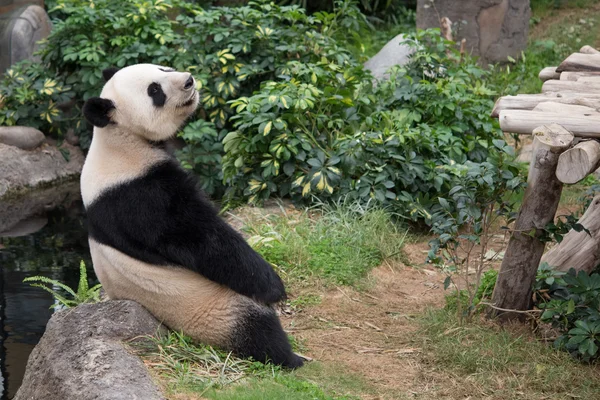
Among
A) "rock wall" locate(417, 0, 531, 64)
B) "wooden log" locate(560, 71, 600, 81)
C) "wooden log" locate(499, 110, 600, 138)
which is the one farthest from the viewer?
"rock wall" locate(417, 0, 531, 64)

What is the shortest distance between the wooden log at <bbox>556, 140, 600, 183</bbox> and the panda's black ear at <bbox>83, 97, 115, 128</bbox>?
7.05ft

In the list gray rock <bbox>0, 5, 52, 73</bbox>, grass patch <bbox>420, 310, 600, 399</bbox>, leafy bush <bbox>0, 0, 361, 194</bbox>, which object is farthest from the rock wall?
grass patch <bbox>420, 310, 600, 399</bbox>

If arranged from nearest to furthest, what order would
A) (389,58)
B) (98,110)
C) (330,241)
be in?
(98,110) → (330,241) → (389,58)

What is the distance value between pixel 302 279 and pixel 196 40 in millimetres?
3615

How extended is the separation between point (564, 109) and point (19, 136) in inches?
267

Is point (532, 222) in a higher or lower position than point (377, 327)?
higher

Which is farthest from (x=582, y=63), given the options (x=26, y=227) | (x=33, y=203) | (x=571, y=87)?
(x=33, y=203)

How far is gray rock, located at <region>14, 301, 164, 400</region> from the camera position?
3.53 metres

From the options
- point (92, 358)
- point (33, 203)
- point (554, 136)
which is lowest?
point (33, 203)

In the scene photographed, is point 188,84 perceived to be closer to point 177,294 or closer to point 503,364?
point 177,294

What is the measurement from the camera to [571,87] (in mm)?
4660

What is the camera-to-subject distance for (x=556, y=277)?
4520 millimetres

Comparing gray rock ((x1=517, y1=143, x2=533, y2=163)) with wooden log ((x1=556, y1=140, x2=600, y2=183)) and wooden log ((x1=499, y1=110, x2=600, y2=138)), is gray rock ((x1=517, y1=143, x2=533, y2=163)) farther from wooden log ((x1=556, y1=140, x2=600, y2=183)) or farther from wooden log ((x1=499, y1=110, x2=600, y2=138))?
wooden log ((x1=556, y1=140, x2=600, y2=183))

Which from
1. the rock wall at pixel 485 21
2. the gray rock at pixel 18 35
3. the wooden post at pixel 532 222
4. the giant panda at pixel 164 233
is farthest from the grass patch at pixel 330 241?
the gray rock at pixel 18 35
